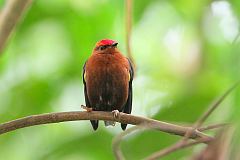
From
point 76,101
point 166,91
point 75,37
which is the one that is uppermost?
point 75,37

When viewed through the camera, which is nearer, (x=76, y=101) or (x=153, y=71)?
(x=153, y=71)

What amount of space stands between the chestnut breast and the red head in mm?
45

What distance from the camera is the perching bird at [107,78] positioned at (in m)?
3.56

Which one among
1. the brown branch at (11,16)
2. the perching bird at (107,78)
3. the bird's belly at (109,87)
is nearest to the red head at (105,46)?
the perching bird at (107,78)

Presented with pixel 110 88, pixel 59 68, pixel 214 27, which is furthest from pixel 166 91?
pixel 59 68

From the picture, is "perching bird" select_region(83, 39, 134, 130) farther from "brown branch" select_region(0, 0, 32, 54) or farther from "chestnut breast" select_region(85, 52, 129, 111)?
"brown branch" select_region(0, 0, 32, 54)

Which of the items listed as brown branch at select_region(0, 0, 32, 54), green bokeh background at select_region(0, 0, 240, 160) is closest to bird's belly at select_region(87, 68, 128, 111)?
green bokeh background at select_region(0, 0, 240, 160)

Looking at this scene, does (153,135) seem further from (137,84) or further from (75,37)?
(75,37)

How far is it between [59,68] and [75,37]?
273 mm

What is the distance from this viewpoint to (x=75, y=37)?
3.75 meters

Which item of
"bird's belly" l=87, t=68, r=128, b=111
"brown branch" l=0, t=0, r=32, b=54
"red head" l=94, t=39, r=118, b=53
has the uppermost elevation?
"brown branch" l=0, t=0, r=32, b=54

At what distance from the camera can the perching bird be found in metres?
3.56

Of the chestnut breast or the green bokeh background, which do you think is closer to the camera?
the green bokeh background

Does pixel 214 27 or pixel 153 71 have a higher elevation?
pixel 214 27
